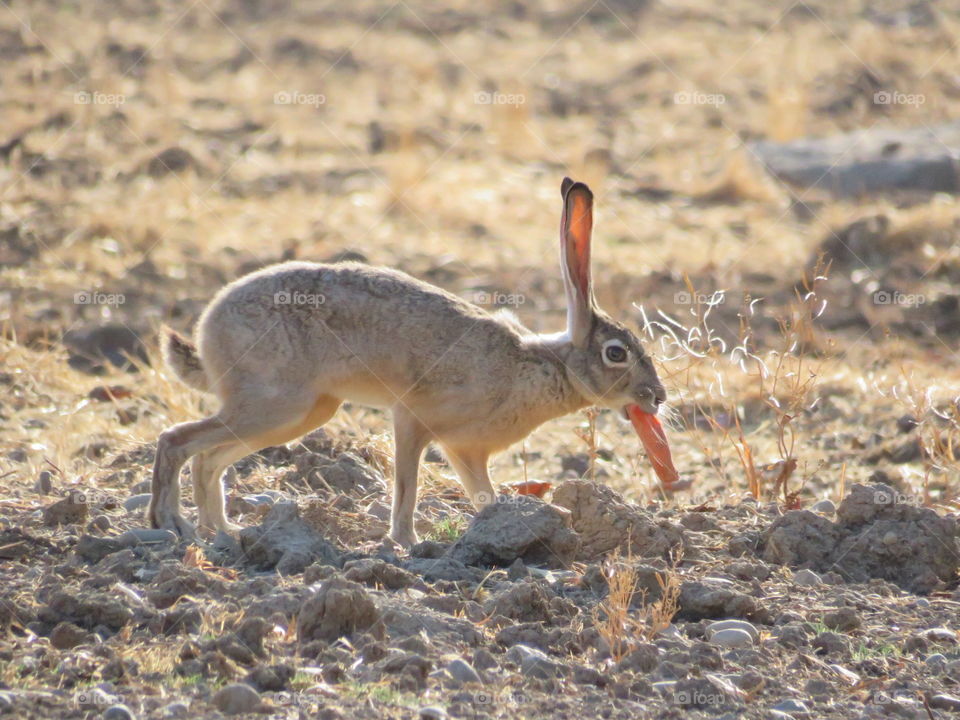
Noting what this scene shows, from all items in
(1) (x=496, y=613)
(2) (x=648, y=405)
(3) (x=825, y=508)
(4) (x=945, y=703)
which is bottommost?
(4) (x=945, y=703)

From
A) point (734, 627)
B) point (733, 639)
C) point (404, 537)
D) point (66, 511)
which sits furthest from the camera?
point (404, 537)

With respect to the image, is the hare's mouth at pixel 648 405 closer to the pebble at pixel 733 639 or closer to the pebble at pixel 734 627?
the pebble at pixel 734 627

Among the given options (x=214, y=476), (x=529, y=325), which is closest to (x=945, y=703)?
(x=214, y=476)

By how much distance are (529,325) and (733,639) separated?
20.9 feet

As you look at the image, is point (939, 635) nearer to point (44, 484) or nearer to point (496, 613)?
point (496, 613)

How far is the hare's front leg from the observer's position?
263 inches

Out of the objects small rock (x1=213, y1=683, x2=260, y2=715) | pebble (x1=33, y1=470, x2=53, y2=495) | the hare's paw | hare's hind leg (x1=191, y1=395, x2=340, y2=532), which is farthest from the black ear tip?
small rock (x1=213, y1=683, x2=260, y2=715)

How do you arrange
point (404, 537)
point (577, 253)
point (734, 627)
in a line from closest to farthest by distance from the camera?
point (734, 627)
point (404, 537)
point (577, 253)

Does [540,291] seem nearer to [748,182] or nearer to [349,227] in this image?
[349,227]

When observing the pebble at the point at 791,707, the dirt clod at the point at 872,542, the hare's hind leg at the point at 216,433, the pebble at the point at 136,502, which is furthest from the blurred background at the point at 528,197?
the pebble at the point at 791,707

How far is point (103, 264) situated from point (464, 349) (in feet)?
21.5

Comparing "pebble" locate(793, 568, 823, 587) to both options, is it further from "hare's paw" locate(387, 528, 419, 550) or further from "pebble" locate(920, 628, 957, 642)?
"hare's paw" locate(387, 528, 419, 550)

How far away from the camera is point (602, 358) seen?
23.7 ft

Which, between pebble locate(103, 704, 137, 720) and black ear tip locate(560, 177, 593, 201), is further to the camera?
black ear tip locate(560, 177, 593, 201)
